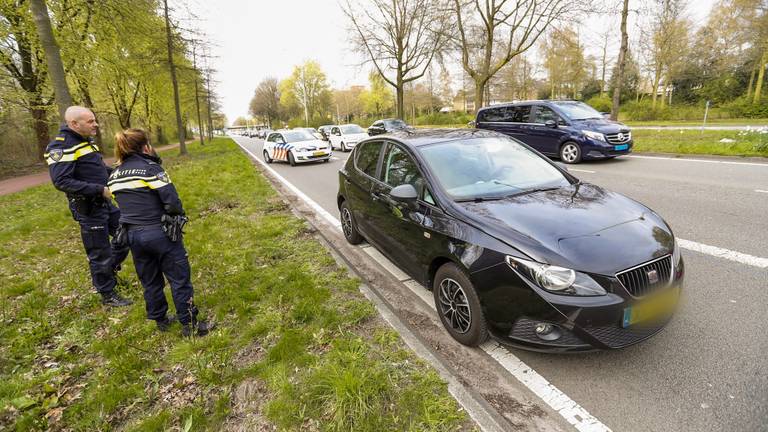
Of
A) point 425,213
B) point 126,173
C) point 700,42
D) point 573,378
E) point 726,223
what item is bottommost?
point 573,378

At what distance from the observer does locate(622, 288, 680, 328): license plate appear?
2.23m

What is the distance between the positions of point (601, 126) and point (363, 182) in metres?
8.60

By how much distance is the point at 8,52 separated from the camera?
15844 mm

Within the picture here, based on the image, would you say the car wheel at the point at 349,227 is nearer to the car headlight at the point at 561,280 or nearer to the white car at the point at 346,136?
the car headlight at the point at 561,280

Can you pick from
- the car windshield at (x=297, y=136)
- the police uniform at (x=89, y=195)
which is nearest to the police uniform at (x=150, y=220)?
the police uniform at (x=89, y=195)

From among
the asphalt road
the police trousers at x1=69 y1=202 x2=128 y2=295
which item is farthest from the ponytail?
the asphalt road

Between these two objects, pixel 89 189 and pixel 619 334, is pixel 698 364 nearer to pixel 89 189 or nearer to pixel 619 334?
pixel 619 334

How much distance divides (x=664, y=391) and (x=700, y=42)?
3933cm

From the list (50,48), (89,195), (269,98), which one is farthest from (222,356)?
(269,98)

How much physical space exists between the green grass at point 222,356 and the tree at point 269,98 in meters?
75.1

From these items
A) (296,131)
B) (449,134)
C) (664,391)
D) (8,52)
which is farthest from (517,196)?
(8,52)

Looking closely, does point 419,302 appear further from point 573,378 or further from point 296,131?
point 296,131

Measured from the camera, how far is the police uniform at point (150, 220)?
2.84 meters

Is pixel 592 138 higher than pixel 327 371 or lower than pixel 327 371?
A: higher
